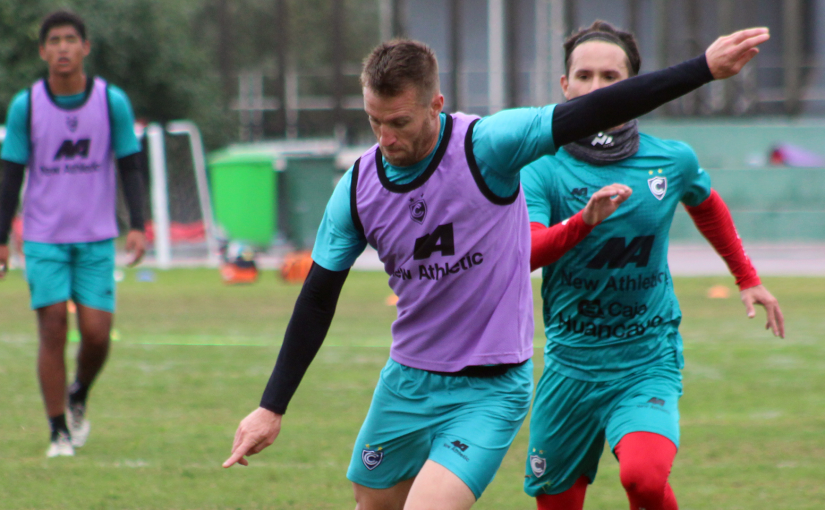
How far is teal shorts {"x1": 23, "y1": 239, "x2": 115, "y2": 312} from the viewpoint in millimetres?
5953

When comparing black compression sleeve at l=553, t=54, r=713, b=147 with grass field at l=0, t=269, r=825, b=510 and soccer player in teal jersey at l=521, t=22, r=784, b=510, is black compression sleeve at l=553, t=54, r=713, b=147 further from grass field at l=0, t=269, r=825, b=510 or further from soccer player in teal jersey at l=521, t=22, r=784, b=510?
grass field at l=0, t=269, r=825, b=510

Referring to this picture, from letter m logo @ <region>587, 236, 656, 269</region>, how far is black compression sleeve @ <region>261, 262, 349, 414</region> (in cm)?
111

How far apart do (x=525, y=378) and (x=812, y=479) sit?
2.83 meters

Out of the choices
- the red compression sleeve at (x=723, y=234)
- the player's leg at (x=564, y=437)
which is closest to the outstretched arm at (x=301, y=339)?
the player's leg at (x=564, y=437)

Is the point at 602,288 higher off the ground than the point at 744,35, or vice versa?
the point at 744,35

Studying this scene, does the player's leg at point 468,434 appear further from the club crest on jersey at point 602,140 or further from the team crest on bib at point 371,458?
the club crest on jersey at point 602,140

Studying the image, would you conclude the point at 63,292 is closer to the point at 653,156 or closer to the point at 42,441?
the point at 42,441

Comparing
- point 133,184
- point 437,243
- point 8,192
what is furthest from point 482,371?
point 8,192

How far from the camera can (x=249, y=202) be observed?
19.5 meters

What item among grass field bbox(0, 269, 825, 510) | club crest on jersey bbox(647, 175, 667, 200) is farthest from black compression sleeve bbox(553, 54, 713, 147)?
grass field bbox(0, 269, 825, 510)

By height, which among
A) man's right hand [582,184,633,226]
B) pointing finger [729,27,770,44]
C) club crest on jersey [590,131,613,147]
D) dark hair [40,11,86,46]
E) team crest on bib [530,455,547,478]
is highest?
dark hair [40,11,86,46]

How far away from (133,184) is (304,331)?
3344 millimetres

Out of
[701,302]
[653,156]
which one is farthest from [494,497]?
[701,302]

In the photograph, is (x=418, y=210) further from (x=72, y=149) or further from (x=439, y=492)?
(x=72, y=149)
